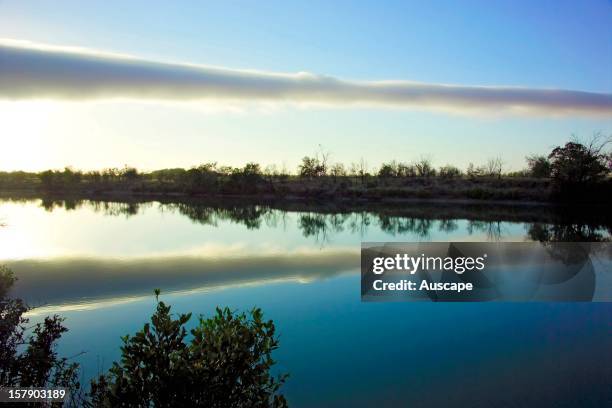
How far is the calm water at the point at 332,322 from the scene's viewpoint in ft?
21.1

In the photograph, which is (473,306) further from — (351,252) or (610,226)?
(610,226)

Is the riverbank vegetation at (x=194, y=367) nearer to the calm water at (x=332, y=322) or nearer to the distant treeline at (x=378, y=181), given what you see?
the calm water at (x=332, y=322)

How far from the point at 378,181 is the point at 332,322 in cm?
5217

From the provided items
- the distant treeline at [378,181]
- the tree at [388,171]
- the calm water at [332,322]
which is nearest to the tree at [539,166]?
the distant treeline at [378,181]

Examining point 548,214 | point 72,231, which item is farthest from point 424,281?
point 548,214

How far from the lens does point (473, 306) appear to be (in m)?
10.8

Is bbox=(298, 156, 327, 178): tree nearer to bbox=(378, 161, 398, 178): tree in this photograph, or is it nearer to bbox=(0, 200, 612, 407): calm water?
bbox=(378, 161, 398, 178): tree

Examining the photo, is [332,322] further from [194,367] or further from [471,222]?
[471,222]

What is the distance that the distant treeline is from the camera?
41.0 metres

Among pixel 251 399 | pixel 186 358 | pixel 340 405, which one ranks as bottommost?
pixel 340 405

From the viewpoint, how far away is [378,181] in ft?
198

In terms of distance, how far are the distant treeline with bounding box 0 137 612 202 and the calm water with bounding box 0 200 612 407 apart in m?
30.3

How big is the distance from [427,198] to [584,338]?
4123cm

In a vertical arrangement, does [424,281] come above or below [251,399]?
below
